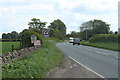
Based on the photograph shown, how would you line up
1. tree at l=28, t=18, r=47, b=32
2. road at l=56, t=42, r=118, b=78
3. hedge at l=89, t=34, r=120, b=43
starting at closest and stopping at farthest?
1. road at l=56, t=42, r=118, b=78
2. hedge at l=89, t=34, r=120, b=43
3. tree at l=28, t=18, r=47, b=32

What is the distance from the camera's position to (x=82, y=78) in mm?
11047

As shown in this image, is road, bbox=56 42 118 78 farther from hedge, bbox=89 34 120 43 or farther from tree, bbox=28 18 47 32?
tree, bbox=28 18 47 32

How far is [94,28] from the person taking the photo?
5261 inches

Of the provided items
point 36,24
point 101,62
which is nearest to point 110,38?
point 101,62

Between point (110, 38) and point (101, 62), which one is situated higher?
point (110, 38)

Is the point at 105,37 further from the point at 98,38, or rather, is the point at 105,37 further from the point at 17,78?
the point at 17,78

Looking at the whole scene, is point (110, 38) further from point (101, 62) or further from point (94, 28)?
point (94, 28)

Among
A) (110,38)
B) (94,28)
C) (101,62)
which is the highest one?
(94,28)

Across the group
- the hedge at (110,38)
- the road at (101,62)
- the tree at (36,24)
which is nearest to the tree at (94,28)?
the tree at (36,24)

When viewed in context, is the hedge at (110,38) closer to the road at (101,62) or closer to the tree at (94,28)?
the road at (101,62)

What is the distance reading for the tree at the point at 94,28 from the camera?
129 metres

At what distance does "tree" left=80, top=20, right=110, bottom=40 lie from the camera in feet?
423

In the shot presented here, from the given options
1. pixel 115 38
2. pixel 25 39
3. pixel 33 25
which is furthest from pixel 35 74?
pixel 33 25

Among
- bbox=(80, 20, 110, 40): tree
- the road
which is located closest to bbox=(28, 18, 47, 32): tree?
bbox=(80, 20, 110, 40): tree
